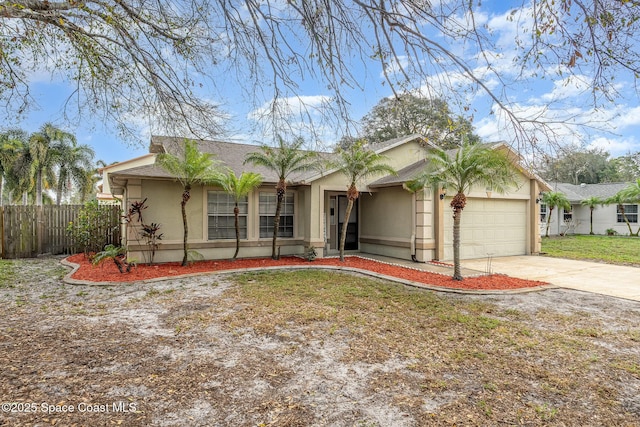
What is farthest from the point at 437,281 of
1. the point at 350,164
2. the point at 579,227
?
the point at 579,227

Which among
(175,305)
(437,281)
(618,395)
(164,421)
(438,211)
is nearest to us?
(164,421)

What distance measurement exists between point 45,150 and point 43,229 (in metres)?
13.5

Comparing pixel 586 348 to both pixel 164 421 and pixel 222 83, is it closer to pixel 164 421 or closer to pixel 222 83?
pixel 164 421

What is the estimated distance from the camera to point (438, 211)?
11.8m

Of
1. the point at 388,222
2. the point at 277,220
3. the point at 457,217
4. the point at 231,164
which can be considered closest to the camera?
the point at 457,217

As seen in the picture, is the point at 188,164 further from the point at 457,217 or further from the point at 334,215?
the point at 457,217

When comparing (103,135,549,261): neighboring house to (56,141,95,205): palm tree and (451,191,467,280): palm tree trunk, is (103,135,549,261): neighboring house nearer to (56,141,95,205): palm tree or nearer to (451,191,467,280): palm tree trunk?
(451,191,467,280): palm tree trunk

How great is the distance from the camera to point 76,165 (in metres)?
25.1

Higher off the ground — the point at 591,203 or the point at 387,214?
the point at 591,203

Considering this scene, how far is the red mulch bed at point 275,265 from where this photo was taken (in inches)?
327

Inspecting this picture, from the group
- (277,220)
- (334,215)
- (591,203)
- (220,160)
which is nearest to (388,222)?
(334,215)

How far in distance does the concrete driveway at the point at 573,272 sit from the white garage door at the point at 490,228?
48cm

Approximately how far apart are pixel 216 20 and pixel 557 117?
15.4 ft

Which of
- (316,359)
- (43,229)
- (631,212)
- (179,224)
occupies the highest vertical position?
(631,212)
